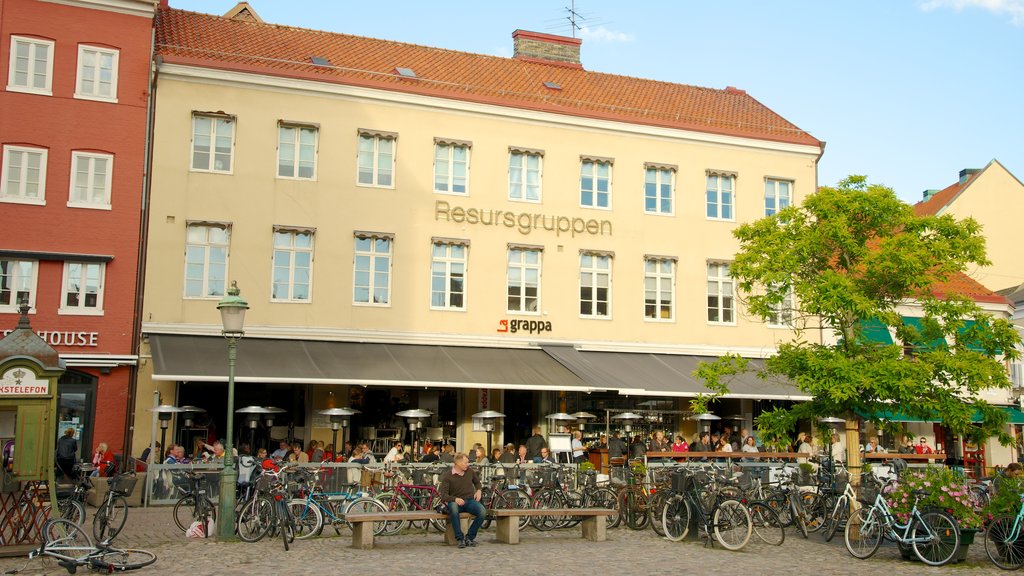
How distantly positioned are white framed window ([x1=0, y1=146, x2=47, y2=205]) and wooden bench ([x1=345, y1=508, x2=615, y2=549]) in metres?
13.3

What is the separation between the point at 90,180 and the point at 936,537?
65.3 ft

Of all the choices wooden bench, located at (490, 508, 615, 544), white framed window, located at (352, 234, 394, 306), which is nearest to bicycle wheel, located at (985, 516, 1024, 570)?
wooden bench, located at (490, 508, 615, 544)

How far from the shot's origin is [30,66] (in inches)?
998

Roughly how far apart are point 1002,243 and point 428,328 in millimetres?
27473

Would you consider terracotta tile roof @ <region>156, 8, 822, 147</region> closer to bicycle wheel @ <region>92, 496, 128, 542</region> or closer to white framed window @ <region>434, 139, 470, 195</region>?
white framed window @ <region>434, 139, 470, 195</region>

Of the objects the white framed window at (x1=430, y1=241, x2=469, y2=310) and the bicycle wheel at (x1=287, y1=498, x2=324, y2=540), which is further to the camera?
the white framed window at (x1=430, y1=241, x2=469, y2=310)

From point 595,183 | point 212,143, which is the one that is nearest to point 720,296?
point 595,183

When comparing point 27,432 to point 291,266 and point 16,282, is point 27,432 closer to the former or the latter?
point 16,282

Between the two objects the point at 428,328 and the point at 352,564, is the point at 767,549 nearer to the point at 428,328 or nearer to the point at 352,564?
the point at 352,564

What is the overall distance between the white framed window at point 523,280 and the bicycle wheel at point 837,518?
13218 millimetres

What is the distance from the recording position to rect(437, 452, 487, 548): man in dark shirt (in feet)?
53.0

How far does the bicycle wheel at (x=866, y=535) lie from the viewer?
606 inches

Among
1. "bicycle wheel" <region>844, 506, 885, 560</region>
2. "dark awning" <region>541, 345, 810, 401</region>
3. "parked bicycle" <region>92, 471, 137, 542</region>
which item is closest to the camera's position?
"bicycle wheel" <region>844, 506, 885, 560</region>

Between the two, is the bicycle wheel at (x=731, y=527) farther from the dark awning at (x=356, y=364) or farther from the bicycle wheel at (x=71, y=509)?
the dark awning at (x=356, y=364)
